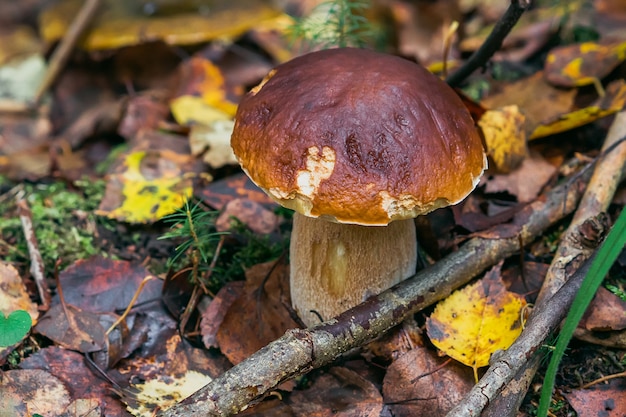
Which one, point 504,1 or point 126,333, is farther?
point 504,1

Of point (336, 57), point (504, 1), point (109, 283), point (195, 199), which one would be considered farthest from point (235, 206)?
point (504, 1)

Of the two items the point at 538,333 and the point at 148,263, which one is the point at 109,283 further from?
the point at 538,333

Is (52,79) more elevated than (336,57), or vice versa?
(336,57)

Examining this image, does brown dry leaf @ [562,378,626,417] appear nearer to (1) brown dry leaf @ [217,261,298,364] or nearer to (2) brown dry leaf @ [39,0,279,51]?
(1) brown dry leaf @ [217,261,298,364]

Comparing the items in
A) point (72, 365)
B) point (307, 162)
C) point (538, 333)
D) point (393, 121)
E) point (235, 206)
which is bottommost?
point (72, 365)

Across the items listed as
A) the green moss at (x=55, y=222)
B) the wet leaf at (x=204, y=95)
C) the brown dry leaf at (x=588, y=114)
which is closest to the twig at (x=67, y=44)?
the wet leaf at (x=204, y=95)

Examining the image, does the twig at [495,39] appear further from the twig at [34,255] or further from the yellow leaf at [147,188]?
the twig at [34,255]
